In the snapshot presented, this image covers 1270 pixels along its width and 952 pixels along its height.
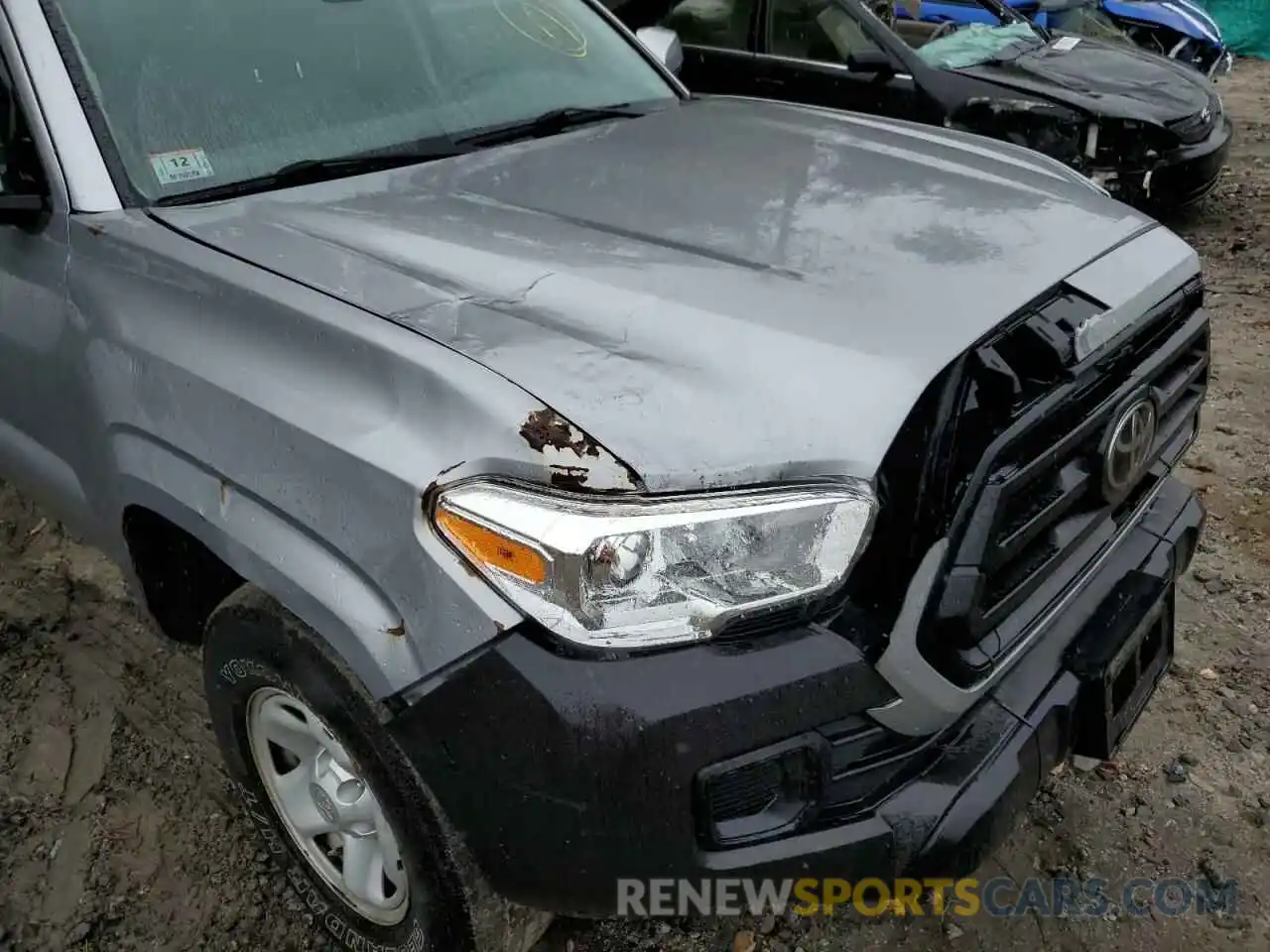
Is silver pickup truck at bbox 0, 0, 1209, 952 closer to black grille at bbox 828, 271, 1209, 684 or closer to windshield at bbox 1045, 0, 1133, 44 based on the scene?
black grille at bbox 828, 271, 1209, 684

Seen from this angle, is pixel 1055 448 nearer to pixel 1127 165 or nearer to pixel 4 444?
pixel 4 444

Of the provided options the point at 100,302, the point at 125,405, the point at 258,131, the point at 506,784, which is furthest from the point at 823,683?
the point at 258,131

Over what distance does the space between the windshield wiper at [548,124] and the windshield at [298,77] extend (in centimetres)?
3

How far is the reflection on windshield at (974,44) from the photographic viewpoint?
19.2ft

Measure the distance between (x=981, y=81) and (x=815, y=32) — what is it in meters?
0.95

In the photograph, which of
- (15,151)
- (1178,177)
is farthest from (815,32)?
(15,151)

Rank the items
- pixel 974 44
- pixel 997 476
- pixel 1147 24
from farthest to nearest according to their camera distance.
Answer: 1. pixel 1147 24
2. pixel 974 44
3. pixel 997 476

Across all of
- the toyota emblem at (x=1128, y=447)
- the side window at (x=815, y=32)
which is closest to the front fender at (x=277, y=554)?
the toyota emblem at (x=1128, y=447)

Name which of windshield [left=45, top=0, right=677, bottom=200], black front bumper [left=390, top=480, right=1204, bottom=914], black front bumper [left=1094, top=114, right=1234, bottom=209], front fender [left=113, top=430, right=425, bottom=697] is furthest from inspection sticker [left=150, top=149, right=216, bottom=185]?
black front bumper [left=1094, top=114, right=1234, bottom=209]

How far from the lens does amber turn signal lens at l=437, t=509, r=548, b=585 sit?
1436mm

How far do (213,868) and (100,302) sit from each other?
1.26 metres

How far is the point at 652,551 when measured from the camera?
144 centimetres

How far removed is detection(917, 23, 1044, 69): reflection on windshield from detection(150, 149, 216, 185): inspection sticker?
182 inches

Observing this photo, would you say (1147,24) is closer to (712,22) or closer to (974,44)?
(974,44)
